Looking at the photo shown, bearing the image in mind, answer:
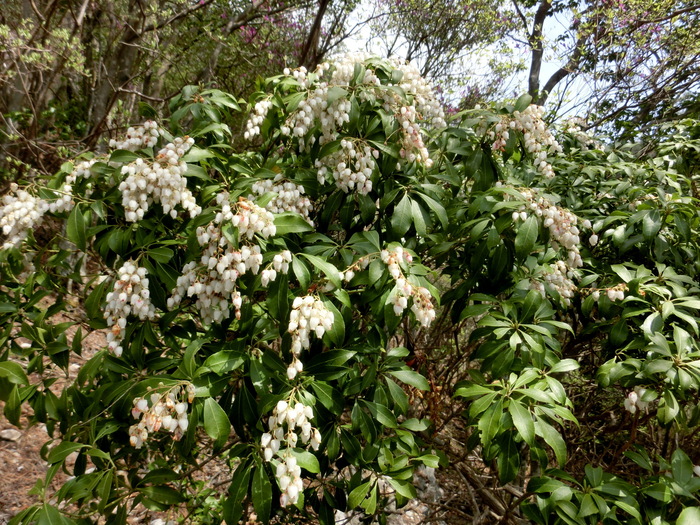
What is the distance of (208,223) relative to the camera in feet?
5.49

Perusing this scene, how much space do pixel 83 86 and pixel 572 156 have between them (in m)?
6.17

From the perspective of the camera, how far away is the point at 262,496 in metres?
1.47

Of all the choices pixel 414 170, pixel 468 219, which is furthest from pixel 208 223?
pixel 468 219

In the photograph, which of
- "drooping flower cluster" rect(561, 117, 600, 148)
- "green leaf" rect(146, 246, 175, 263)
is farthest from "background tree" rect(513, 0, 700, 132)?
"green leaf" rect(146, 246, 175, 263)

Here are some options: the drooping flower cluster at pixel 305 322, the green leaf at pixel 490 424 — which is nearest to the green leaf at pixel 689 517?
the green leaf at pixel 490 424

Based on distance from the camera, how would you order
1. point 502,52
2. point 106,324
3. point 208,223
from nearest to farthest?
point 208,223 < point 106,324 < point 502,52

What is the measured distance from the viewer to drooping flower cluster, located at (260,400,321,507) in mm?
1314

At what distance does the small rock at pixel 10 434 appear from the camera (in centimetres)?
345

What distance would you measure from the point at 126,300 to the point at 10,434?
279 cm

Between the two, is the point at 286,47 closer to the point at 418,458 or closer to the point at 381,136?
the point at 381,136

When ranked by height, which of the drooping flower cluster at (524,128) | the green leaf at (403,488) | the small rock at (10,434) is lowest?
the small rock at (10,434)

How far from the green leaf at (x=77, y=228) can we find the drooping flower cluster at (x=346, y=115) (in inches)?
30.8

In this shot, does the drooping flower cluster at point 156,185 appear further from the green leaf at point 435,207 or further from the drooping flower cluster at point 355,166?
the green leaf at point 435,207

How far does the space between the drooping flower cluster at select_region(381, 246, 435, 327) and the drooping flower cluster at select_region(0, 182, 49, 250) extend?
4.54 ft
